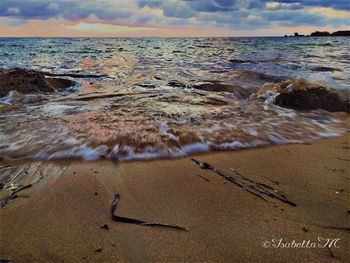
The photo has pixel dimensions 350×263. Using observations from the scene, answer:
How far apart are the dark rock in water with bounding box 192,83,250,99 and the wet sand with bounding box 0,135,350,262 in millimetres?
3875

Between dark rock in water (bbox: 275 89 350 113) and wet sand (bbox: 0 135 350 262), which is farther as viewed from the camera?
dark rock in water (bbox: 275 89 350 113)

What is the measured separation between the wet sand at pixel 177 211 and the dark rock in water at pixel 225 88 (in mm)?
3875

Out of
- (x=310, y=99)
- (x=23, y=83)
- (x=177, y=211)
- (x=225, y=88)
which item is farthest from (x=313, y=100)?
(x=23, y=83)

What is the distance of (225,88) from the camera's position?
7.34 m

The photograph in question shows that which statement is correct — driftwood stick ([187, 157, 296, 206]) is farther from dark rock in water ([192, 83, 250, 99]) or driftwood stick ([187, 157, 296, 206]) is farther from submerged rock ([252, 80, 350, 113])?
dark rock in water ([192, 83, 250, 99])

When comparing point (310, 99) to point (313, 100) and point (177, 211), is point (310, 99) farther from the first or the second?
point (177, 211)

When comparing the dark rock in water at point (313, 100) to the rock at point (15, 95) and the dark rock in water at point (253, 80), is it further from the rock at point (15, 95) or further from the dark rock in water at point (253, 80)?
the rock at point (15, 95)

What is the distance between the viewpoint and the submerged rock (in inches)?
209

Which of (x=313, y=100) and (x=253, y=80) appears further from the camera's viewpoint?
(x=253, y=80)

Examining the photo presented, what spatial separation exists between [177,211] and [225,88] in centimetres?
565

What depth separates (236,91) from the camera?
23.0 feet

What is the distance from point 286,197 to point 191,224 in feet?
2.72

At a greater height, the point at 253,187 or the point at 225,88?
the point at 253,187

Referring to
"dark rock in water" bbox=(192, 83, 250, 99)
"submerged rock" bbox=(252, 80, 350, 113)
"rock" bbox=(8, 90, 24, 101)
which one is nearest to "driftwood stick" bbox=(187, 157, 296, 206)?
"submerged rock" bbox=(252, 80, 350, 113)
